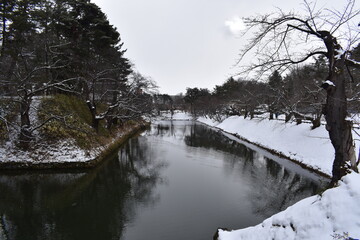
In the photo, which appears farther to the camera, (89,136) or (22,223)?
(89,136)

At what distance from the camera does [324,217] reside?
9.93ft

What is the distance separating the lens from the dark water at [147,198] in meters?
6.35

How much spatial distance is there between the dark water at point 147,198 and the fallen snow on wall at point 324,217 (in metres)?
3.18

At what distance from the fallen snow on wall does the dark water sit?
3.18m

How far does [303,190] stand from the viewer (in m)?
9.43

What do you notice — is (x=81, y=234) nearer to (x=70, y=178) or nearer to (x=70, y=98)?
(x=70, y=178)

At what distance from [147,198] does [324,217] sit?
6833 millimetres

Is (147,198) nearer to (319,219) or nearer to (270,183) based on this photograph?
(270,183)

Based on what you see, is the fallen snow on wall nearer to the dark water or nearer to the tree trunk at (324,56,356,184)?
the tree trunk at (324,56,356,184)

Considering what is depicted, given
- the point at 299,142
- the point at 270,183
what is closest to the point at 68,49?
the point at 270,183

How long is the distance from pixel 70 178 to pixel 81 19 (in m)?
14.3

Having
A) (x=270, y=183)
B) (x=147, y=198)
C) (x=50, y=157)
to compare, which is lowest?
(x=147, y=198)

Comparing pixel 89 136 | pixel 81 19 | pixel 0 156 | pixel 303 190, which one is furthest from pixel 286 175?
pixel 81 19

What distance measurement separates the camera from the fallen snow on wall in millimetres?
2744
